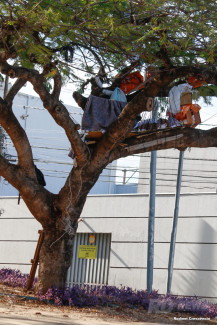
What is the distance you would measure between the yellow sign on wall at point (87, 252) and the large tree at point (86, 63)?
721 centimetres

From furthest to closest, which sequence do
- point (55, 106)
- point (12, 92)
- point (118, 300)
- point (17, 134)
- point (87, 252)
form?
point (87, 252), point (12, 92), point (118, 300), point (17, 134), point (55, 106)

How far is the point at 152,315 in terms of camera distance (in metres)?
11.3

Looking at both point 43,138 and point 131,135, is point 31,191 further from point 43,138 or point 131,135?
point 43,138

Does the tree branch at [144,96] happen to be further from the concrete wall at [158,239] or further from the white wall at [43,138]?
the white wall at [43,138]

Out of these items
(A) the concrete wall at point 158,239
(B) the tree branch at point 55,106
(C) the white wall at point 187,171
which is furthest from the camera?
(C) the white wall at point 187,171

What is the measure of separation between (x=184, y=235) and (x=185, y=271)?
A: 1060 millimetres

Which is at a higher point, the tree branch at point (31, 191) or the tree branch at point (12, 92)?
the tree branch at point (12, 92)

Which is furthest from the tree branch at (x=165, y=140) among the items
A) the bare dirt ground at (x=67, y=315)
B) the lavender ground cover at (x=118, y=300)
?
the bare dirt ground at (x=67, y=315)

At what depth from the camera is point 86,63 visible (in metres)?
12.4

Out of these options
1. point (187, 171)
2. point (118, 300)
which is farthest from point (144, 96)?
point (187, 171)

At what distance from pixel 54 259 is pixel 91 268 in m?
7.48

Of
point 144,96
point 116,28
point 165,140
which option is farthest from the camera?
point 165,140

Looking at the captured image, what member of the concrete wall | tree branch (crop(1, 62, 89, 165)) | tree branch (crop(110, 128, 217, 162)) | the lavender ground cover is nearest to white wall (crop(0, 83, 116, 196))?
the concrete wall

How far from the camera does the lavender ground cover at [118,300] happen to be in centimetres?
1122
